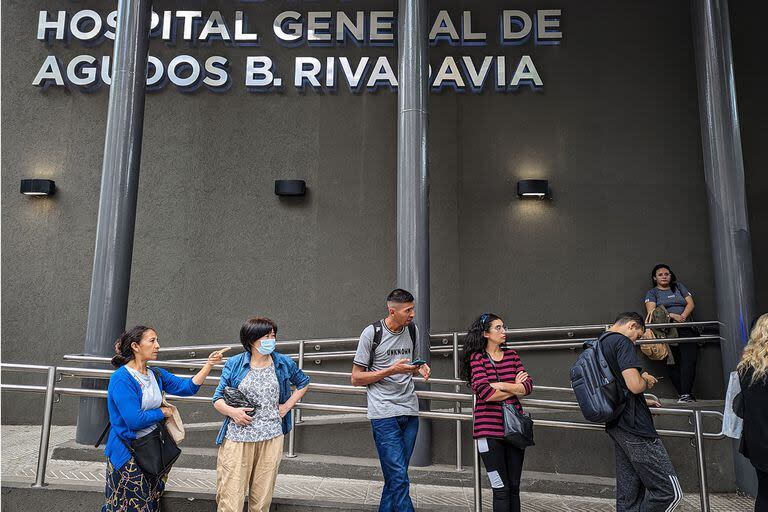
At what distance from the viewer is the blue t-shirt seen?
6973 mm

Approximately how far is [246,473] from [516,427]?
1.59 m

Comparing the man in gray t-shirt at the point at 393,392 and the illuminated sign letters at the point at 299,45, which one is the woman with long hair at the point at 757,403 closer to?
the man in gray t-shirt at the point at 393,392

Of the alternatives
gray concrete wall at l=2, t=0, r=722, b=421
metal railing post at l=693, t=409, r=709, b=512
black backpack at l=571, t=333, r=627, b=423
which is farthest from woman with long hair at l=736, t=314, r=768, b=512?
gray concrete wall at l=2, t=0, r=722, b=421

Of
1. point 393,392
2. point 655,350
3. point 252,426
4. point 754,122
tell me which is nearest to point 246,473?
point 252,426

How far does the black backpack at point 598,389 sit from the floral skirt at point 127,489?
2565 millimetres

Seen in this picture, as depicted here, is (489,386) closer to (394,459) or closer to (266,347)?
(394,459)

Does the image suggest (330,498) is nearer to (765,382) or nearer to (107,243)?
(765,382)

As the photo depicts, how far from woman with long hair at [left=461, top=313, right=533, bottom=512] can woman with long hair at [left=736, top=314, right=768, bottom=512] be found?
120 cm

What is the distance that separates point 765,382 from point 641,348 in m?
3.73

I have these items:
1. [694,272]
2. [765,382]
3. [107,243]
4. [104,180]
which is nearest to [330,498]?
[765,382]

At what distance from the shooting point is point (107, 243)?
5.92m

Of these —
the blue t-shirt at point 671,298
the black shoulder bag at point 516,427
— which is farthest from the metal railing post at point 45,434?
the blue t-shirt at point 671,298

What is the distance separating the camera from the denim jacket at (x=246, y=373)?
3.48 meters

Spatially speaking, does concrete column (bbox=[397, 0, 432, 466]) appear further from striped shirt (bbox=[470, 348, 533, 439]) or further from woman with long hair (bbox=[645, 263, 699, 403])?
woman with long hair (bbox=[645, 263, 699, 403])
